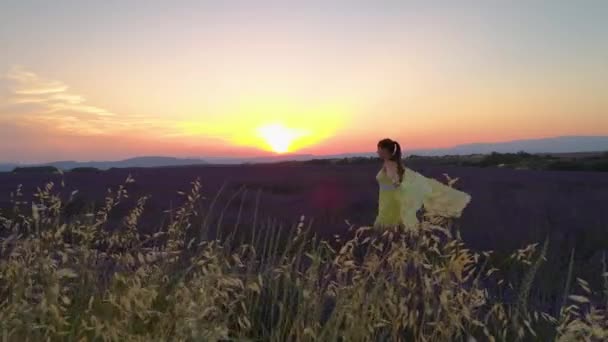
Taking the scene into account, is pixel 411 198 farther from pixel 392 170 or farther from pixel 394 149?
pixel 394 149

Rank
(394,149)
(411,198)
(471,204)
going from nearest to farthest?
1. (411,198)
2. (394,149)
3. (471,204)

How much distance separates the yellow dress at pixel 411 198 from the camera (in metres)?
6.07

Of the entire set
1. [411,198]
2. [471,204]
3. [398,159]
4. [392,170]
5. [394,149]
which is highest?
[394,149]

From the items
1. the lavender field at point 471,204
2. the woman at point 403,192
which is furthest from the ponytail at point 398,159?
the lavender field at point 471,204

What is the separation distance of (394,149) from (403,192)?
0.47m

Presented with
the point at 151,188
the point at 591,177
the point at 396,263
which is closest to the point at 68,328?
the point at 396,263

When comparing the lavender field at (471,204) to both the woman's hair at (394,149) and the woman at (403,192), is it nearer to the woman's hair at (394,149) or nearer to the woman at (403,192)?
the woman at (403,192)

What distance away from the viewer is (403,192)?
248 inches

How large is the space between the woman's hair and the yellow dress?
7 cm

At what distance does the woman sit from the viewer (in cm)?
615

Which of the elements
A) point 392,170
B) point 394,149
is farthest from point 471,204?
point 394,149

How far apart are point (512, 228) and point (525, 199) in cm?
278

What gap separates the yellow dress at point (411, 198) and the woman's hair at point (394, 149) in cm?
7

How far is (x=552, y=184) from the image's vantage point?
1256 cm
